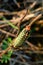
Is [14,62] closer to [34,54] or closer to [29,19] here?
[34,54]

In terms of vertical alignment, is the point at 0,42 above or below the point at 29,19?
below

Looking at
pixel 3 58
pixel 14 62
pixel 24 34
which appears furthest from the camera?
pixel 14 62

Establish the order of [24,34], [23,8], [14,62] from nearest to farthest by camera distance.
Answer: [24,34] → [14,62] → [23,8]

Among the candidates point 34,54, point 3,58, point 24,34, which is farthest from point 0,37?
point 24,34

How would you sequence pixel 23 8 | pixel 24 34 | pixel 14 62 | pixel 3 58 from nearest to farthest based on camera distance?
pixel 24 34, pixel 3 58, pixel 14 62, pixel 23 8

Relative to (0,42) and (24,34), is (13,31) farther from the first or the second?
(24,34)

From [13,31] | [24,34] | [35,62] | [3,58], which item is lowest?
[35,62]

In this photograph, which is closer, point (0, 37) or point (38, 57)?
point (0, 37)

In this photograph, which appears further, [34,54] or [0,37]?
[34,54]

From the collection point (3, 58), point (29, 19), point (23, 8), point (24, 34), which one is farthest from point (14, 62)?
point (24, 34)

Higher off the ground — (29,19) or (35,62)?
(29,19)
